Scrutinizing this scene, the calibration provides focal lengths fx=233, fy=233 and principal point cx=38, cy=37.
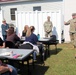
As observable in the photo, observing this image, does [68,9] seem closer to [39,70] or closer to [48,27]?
[48,27]

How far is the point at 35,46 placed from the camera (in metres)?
7.96

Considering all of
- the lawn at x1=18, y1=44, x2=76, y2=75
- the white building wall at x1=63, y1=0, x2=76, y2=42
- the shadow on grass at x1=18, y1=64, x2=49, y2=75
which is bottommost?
the shadow on grass at x1=18, y1=64, x2=49, y2=75

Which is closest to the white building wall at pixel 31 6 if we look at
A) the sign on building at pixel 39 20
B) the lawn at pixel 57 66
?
the sign on building at pixel 39 20

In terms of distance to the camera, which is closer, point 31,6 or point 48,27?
point 48,27

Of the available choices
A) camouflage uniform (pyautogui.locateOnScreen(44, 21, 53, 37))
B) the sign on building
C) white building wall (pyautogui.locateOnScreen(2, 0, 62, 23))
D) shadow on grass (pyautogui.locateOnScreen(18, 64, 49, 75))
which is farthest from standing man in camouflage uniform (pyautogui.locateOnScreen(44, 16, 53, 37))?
white building wall (pyautogui.locateOnScreen(2, 0, 62, 23))

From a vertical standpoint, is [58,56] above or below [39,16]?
below

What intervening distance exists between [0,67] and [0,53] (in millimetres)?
1508

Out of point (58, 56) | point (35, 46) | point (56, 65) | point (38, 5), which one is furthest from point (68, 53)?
point (38, 5)

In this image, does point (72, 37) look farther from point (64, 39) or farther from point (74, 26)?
point (64, 39)

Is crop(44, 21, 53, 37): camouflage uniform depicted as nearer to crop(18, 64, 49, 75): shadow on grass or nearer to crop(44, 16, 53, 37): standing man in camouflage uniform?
crop(44, 16, 53, 37): standing man in camouflage uniform

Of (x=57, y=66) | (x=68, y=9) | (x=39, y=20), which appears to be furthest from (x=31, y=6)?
(x=57, y=66)

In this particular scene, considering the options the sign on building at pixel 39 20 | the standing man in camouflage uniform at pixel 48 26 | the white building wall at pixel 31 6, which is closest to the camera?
the standing man in camouflage uniform at pixel 48 26

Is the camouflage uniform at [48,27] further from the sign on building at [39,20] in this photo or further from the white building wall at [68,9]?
the white building wall at [68,9]

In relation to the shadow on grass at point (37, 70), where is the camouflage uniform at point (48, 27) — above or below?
above
